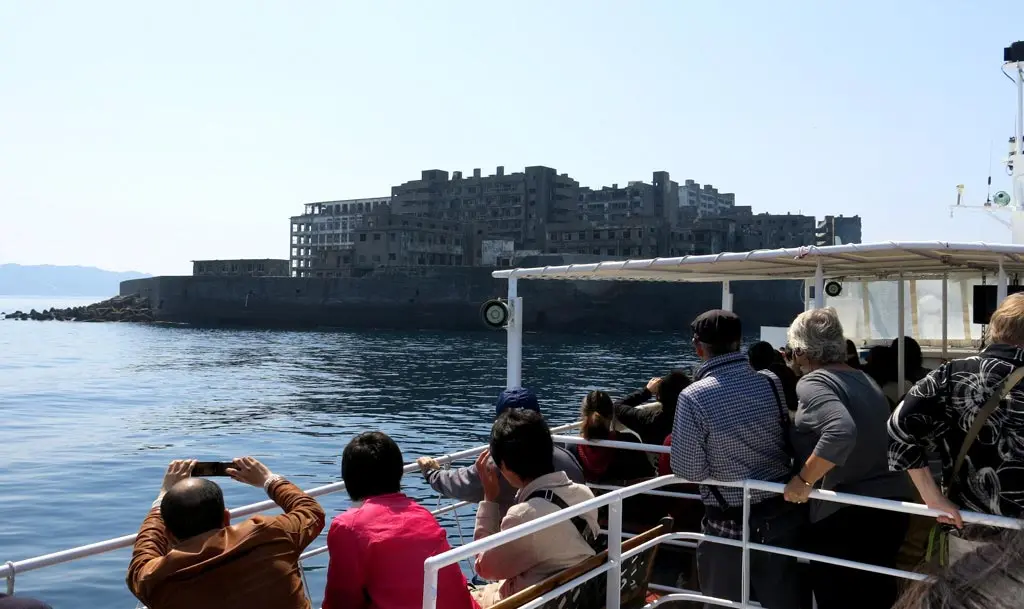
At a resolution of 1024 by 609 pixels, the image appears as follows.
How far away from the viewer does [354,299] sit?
93.1 metres

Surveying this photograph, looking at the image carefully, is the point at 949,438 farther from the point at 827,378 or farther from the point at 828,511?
the point at 828,511

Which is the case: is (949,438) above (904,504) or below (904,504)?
above

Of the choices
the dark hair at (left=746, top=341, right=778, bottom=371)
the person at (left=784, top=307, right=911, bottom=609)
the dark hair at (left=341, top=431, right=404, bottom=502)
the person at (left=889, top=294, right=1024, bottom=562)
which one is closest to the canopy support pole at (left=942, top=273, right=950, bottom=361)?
the dark hair at (left=746, top=341, right=778, bottom=371)

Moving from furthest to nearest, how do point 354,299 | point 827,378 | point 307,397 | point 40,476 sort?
point 354,299 < point 307,397 < point 40,476 < point 827,378

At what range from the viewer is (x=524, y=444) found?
3.92 meters

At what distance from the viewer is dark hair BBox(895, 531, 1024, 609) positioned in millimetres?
867

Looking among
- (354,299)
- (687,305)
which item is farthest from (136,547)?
(354,299)

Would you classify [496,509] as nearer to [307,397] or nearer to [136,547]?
[136,547]

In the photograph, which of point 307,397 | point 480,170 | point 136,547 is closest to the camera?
point 136,547

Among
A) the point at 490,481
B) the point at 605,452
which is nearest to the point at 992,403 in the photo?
the point at 490,481

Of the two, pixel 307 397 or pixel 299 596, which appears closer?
pixel 299 596

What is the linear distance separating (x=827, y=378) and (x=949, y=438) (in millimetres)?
830

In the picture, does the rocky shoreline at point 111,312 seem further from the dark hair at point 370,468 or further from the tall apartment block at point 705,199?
the dark hair at point 370,468

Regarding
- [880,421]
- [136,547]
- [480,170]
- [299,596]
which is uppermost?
[480,170]
